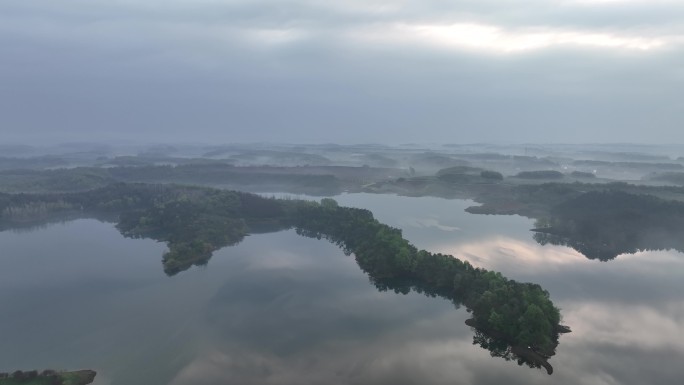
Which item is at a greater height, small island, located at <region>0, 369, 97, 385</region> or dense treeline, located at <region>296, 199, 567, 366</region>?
dense treeline, located at <region>296, 199, 567, 366</region>

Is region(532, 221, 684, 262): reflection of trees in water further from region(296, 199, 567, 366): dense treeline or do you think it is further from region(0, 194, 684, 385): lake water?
region(296, 199, 567, 366): dense treeline

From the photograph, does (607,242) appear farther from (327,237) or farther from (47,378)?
(47,378)

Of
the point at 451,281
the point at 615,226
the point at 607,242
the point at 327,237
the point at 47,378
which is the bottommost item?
the point at 47,378

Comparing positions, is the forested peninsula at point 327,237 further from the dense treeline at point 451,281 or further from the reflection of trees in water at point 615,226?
the reflection of trees in water at point 615,226

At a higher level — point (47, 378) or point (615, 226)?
point (615, 226)

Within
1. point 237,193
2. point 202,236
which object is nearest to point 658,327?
point 202,236

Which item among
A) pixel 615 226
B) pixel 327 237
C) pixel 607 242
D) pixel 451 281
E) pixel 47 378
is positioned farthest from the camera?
pixel 615 226


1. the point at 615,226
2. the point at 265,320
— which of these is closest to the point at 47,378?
the point at 265,320

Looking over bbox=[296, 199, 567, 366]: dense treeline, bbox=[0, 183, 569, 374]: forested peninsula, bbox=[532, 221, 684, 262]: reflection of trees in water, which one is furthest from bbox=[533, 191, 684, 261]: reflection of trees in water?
bbox=[0, 183, 569, 374]: forested peninsula
